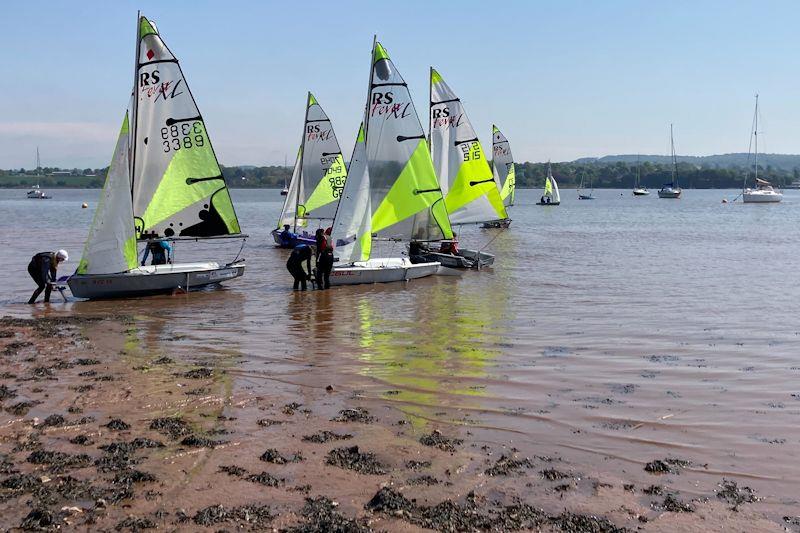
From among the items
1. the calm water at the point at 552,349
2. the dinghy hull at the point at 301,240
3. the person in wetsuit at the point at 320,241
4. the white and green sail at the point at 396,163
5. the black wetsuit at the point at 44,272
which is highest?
the white and green sail at the point at 396,163

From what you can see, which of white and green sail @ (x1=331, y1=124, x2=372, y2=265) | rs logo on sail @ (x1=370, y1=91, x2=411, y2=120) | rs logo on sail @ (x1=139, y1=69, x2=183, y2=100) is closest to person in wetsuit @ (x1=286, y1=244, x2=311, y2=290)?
white and green sail @ (x1=331, y1=124, x2=372, y2=265)

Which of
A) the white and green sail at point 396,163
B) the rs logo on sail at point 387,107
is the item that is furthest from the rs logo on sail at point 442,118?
the rs logo on sail at point 387,107

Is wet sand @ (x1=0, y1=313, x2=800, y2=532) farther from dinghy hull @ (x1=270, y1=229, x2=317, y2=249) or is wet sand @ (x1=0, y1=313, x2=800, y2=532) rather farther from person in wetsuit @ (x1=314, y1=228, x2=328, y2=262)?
dinghy hull @ (x1=270, y1=229, x2=317, y2=249)

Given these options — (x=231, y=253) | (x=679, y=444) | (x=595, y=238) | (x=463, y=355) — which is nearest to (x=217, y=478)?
(x=679, y=444)

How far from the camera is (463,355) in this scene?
12.6 meters

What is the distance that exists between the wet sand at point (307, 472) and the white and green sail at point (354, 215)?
11.0 meters

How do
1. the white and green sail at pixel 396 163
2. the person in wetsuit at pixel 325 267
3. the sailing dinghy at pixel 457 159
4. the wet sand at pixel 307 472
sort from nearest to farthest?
1. the wet sand at pixel 307 472
2. the person in wetsuit at pixel 325 267
3. the white and green sail at pixel 396 163
4. the sailing dinghy at pixel 457 159

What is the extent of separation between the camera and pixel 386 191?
22172 mm

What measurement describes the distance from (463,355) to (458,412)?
3378 millimetres

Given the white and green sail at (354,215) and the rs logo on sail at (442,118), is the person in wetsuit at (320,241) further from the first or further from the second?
the rs logo on sail at (442,118)

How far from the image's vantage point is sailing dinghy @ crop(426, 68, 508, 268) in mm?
26781

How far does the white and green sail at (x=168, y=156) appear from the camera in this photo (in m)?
18.2

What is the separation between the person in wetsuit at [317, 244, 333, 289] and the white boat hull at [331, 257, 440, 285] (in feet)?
0.89

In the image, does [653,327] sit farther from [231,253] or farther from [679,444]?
[231,253]
